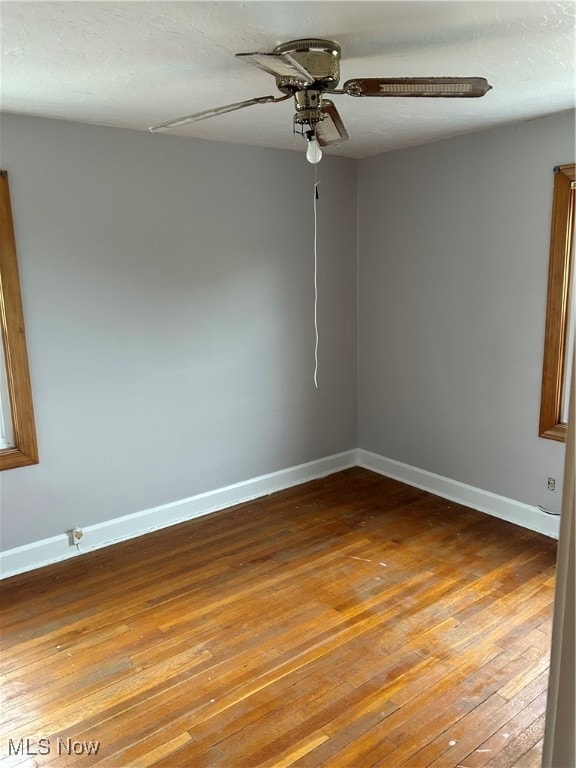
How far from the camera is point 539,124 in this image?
318 centimetres

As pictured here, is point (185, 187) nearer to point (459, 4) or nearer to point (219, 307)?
point (219, 307)

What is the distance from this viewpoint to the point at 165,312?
11.5 ft

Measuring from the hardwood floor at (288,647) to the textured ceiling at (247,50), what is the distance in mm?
2365

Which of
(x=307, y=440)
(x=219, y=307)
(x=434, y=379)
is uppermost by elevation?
(x=219, y=307)

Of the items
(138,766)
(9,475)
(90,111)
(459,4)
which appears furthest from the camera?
(9,475)

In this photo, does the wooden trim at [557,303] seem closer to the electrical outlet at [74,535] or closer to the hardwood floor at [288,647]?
the hardwood floor at [288,647]

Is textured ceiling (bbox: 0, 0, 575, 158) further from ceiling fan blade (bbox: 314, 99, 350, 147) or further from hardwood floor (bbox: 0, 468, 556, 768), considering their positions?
hardwood floor (bbox: 0, 468, 556, 768)

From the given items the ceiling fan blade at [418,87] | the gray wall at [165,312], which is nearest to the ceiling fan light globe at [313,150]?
the ceiling fan blade at [418,87]

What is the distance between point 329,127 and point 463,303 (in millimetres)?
1833

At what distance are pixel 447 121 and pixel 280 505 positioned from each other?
259cm

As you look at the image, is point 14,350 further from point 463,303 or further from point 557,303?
point 557,303

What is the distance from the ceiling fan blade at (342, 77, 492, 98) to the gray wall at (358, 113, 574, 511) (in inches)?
62.0

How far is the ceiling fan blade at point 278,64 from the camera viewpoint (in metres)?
1.56

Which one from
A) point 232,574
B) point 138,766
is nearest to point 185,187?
point 232,574
